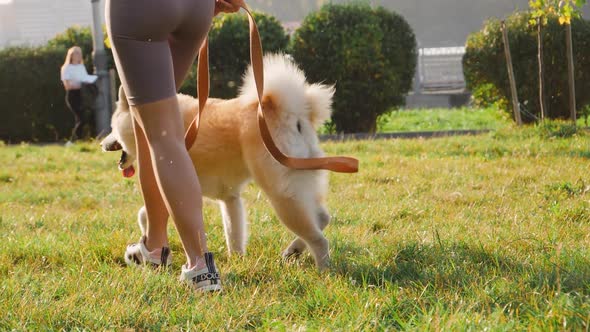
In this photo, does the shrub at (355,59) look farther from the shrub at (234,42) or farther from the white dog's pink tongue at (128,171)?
the white dog's pink tongue at (128,171)

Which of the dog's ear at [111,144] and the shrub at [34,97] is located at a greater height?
the shrub at [34,97]

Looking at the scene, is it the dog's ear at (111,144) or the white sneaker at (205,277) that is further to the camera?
the dog's ear at (111,144)

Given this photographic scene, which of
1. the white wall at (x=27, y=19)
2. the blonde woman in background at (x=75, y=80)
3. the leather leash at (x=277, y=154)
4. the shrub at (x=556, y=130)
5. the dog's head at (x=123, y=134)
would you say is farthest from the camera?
the white wall at (x=27, y=19)

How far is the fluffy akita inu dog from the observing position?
349 centimetres

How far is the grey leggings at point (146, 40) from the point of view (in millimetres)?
3002

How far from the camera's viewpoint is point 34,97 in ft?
45.6

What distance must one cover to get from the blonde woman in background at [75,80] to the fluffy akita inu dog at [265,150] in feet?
29.2

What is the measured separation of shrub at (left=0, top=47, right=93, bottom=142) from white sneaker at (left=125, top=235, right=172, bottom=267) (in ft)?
35.2

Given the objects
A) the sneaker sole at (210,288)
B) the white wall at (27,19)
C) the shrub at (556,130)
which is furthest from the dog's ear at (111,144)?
the white wall at (27,19)

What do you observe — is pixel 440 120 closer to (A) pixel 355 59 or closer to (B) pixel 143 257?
(A) pixel 355 59

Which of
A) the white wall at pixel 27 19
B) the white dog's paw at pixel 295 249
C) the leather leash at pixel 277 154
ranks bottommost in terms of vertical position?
the white dog's paw at pixel 295 249

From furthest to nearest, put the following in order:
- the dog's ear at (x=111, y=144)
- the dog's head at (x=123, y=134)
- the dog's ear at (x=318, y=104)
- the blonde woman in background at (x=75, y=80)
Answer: the blonde woman in background at (x=75, y=80) → the dog's ear at (x=111, y=144) → the dog's head at (x=123, y=134) → the dog's ear at (x=318, y=104)

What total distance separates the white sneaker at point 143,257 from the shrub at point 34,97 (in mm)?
10730

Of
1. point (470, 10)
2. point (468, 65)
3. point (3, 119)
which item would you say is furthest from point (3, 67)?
point (470, 10)
